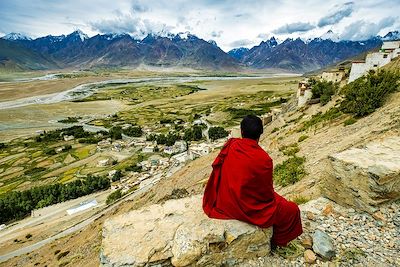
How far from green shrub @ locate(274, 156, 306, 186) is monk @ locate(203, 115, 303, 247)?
763 cm

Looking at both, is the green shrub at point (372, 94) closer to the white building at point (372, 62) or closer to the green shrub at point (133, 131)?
the white building at point (372, 62)

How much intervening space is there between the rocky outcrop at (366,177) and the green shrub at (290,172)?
17.0 ft

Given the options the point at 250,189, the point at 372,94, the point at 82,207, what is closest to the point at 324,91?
the point at 372,94

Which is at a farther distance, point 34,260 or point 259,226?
point 34,260

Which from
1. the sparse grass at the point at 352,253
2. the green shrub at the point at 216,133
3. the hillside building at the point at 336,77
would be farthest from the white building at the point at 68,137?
the sparse grass at the point at 352,253

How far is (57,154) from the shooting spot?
82.4 meters

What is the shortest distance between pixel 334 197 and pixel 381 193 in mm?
1431

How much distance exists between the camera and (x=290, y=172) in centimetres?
1548

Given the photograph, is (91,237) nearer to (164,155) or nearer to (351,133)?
(351,133)

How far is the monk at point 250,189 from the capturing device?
6.71m

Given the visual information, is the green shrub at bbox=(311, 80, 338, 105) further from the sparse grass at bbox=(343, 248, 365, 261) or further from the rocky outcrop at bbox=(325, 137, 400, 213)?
the sparse grass at bbox=(343, 248, 365, 261)

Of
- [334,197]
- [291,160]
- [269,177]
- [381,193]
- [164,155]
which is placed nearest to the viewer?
[269,177]

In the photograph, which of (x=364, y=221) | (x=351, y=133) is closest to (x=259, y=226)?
(x=364, y=221)

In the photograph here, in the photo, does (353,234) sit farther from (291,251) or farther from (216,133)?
(216,133)
